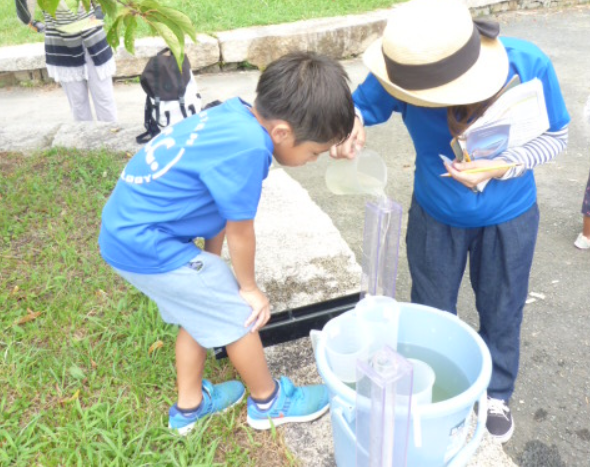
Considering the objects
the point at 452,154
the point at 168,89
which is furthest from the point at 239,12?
the point at 452,154

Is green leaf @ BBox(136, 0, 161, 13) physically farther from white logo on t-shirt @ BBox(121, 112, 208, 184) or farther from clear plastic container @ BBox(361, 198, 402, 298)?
clear plastic container @ BBox(361, 198, 402, 298)

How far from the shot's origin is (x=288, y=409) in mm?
1992

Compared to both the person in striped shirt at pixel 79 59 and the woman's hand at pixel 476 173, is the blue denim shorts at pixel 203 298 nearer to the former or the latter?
the woman's hand at pixel 476 173

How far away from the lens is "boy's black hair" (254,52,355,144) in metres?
1.59

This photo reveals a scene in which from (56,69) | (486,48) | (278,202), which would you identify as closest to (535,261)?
(278,202)

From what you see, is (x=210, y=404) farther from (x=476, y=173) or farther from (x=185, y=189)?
(x=476, y=173)

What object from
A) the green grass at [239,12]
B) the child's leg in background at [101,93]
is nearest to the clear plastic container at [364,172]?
the child's leg in background at [101,93]

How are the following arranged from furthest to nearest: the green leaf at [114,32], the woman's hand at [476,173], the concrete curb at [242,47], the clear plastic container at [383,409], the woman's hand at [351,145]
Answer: the concrete curb at [242,47] → the woman's hand at [351,145] → the green leaf at [114,32] → the woman's hand at [476,173] → the clear plastic container at [383,409]

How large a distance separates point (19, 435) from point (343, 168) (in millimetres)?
1377

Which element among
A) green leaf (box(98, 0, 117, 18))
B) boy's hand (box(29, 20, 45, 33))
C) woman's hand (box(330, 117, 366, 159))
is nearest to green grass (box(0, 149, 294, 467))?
woman's hand (box(330, 117, 366, 159))

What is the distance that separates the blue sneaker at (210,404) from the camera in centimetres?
199

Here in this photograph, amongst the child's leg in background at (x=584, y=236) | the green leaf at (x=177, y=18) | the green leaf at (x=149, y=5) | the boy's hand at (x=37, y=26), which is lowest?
the child's leg in background at (x=584, y=236)

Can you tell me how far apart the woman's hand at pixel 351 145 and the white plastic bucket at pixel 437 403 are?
510 millimetres

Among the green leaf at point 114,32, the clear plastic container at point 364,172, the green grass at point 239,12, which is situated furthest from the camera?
the green grass at point 239,12
